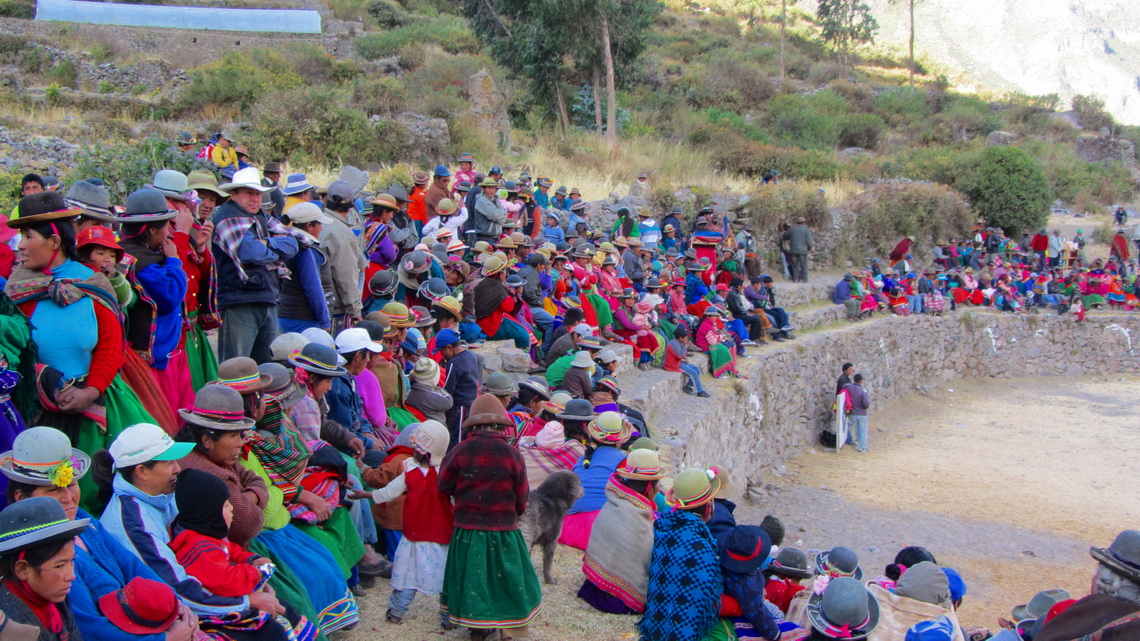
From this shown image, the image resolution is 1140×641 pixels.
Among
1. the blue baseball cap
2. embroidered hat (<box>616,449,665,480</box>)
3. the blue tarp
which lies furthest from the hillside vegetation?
embroidered hat (<box>616,449,665,480</box>)

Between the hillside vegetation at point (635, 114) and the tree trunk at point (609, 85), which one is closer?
the hillside vegetation at point (635, 114)

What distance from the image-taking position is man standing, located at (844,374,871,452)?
1551 centimetres

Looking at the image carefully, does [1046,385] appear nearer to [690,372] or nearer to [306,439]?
[690,372]

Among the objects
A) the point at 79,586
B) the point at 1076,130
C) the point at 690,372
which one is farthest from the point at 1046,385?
the point at 1076,130

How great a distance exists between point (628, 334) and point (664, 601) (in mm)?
7075

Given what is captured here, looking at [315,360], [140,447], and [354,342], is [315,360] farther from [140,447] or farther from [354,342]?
[140,447]

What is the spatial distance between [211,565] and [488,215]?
7551 millimetres

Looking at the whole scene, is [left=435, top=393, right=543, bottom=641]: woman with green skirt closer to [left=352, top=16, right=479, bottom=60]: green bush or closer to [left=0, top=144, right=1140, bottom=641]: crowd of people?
[left=0, top=144, right=1140, bottom=641]: crowd of people

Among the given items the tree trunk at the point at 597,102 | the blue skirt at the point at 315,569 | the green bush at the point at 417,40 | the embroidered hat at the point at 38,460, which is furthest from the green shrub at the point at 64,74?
the embroidered hat at the point at 38,460

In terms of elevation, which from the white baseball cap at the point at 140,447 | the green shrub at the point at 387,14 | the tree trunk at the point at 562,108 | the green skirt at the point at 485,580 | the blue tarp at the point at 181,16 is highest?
the green shrub at the point at 387,14

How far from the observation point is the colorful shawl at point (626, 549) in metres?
4.95

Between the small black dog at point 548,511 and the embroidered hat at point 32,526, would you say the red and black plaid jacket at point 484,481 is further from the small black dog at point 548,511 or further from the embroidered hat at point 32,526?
the embroidered hat at point 32,526

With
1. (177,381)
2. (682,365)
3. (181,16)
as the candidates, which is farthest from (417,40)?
(177,381)

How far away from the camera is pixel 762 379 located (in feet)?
46.9
